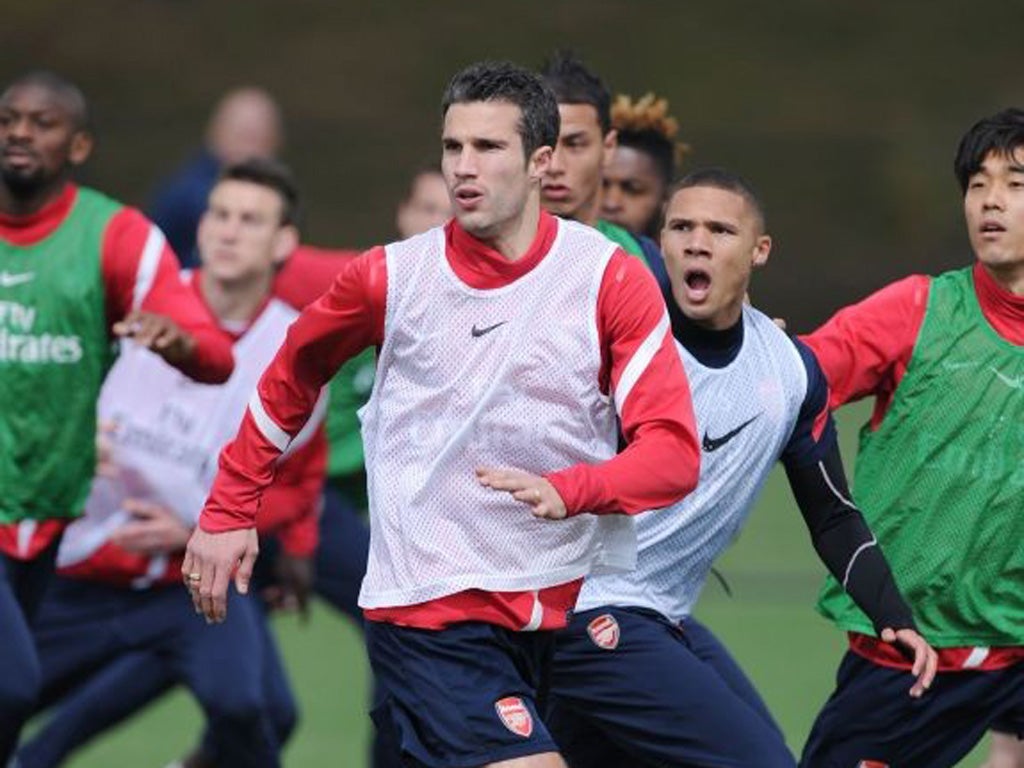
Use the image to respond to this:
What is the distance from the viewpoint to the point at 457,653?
16.7 ft

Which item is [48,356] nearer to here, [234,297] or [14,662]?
[14,662]

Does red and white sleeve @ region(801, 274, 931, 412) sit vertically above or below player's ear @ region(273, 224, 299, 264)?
above

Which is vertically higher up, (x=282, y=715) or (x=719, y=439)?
(x=719, y=439)

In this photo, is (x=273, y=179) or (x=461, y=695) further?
(x=273, y=179)

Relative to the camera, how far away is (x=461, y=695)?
5059 millimetres

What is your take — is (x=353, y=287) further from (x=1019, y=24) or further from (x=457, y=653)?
(x=1019, y=24)

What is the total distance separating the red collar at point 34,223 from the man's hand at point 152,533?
0.96 m

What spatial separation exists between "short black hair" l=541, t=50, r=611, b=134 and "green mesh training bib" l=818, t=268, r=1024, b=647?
1449 millimetres

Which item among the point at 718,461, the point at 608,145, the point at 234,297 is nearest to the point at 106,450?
the point at 234,297

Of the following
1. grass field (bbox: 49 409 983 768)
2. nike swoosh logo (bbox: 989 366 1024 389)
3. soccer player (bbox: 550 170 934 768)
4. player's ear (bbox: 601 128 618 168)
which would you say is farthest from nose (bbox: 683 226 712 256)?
grass field (bbox: 49 409 983 768)

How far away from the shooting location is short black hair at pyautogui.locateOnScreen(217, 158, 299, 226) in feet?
26.1

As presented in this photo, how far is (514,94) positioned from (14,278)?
2015 mm

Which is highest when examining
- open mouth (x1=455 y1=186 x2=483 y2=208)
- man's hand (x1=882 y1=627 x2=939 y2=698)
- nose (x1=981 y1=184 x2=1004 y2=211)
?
nose (x1=981 y1=184 x2=1004 y2=211)

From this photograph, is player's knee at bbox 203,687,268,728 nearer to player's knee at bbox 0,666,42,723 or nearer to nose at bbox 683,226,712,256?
player's knee at bbox 0,666,42,723
